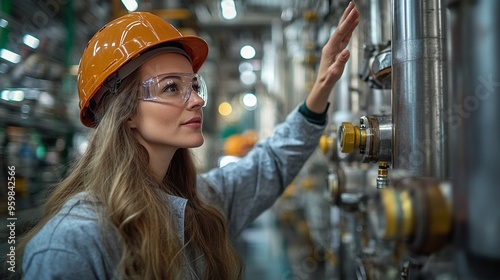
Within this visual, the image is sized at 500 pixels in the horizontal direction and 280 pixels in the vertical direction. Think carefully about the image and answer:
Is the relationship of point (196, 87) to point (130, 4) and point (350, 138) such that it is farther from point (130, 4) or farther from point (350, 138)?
point (130, 4)

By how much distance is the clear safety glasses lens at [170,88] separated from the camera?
1.15m

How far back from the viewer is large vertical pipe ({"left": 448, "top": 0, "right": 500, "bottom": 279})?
558 millimetres

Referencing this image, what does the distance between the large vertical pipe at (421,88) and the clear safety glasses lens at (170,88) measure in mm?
601

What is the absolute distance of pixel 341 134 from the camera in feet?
3.36

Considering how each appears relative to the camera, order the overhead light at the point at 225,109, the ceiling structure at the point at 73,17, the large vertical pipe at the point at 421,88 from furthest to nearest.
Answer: the overhead light at the point at 225,109, the ceiling structure at the point at 73,17, the large vertical pipe at the point at 421,88

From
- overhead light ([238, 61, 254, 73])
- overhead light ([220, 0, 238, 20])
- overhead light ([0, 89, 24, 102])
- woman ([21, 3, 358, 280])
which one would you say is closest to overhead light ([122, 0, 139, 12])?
overhead light ([220, 0, 238, 20])

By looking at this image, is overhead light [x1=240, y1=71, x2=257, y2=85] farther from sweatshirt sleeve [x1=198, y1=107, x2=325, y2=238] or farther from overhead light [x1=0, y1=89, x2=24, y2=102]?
sweatshirt sleeve [x1=198, y1=107, x2=325, y2=238]

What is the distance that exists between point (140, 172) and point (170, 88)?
0.25 m

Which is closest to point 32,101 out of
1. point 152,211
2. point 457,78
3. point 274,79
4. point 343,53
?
point 152,211

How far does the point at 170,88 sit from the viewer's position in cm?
116

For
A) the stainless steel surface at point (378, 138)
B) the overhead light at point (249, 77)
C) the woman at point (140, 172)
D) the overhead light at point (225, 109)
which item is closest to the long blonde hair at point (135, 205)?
the woman at point (140, 172)

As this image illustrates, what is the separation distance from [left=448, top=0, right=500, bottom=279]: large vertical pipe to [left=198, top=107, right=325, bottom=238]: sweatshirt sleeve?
88 centimetres

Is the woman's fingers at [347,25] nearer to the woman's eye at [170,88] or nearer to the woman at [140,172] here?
the woman at [140,172]

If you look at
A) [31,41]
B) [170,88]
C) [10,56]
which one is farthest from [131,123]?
[31,41]
